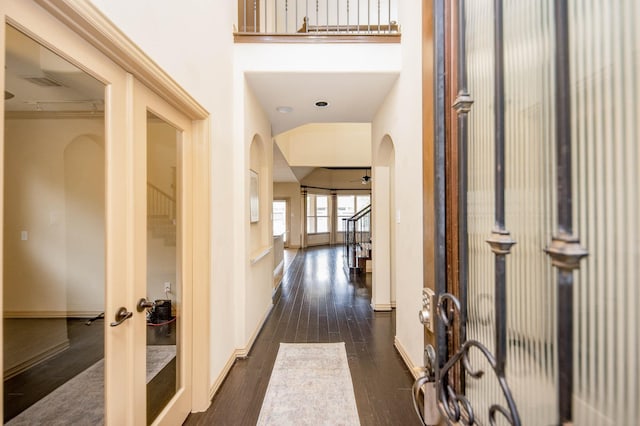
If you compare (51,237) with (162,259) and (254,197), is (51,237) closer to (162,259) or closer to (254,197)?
(162,259)

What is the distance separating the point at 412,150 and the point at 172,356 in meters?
2.29

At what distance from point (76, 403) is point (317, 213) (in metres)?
11.0

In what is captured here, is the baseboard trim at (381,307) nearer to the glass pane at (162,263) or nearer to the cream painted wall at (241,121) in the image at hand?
Answer: the cream painted wall at (241,121)

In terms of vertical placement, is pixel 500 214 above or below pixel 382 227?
above

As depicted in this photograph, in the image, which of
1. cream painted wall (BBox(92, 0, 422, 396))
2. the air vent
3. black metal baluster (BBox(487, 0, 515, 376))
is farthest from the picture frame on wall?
black metal baluster (BBox(487, 0, 515, 376))

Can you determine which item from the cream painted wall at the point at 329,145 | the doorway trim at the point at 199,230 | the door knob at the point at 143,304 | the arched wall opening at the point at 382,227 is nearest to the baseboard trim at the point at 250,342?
the doorway trim at the point at 199,230

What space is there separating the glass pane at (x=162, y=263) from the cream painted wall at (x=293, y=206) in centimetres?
960

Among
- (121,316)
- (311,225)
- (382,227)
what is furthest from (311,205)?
(121,316)

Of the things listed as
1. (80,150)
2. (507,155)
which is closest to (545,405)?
(507,155)

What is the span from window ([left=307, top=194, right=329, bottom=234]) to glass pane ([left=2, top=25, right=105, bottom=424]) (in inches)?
414

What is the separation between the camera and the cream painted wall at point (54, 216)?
0.97 meters

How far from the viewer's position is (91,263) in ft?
4.25

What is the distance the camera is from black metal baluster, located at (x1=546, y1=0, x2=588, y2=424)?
0.42 m

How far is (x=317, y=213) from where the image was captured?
40.2 ft
